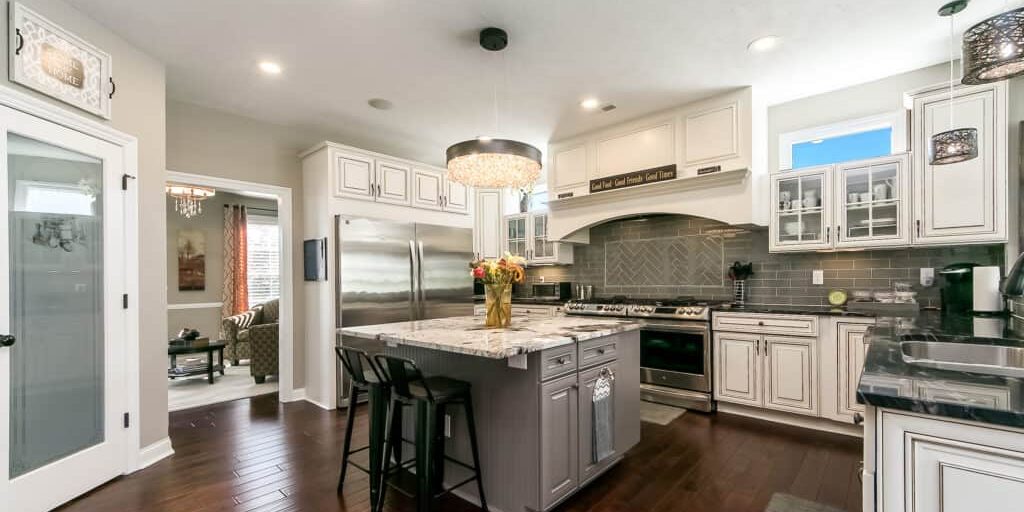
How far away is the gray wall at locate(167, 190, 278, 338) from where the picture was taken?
637 cm

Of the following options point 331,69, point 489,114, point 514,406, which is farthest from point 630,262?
point 331,69

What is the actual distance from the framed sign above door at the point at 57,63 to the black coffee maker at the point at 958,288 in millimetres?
5504

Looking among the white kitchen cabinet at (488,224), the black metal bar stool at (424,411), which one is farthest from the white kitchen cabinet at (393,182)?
the black metal bar stool at (424,411)

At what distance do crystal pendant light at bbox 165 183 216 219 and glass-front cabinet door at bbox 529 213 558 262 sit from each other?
355cm

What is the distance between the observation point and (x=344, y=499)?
2.39m

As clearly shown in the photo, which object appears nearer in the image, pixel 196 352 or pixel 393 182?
pixel 393 182

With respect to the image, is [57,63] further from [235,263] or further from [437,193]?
[235,263]

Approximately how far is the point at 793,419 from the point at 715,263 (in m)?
1.48

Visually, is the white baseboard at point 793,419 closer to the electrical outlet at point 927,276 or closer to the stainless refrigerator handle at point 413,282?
the electrical outlet at point 927,276

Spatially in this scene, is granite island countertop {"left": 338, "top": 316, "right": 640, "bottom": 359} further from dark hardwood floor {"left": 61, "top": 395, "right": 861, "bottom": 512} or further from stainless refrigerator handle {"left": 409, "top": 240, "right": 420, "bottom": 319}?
stainless refrigerator handle {"left": 409, "top": 240, "right": 420, "bottom": 319}

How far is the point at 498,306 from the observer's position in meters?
2.75

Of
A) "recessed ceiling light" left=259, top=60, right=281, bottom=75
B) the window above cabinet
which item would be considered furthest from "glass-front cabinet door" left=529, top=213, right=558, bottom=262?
"recessed ceiling light" left=259, top=60, right=281, bottom=75

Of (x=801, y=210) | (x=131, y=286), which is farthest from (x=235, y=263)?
(x=801, y=210)

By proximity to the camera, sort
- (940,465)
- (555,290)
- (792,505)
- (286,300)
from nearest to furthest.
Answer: (940,465)
(792,505)
(286,300)
(555,290)
